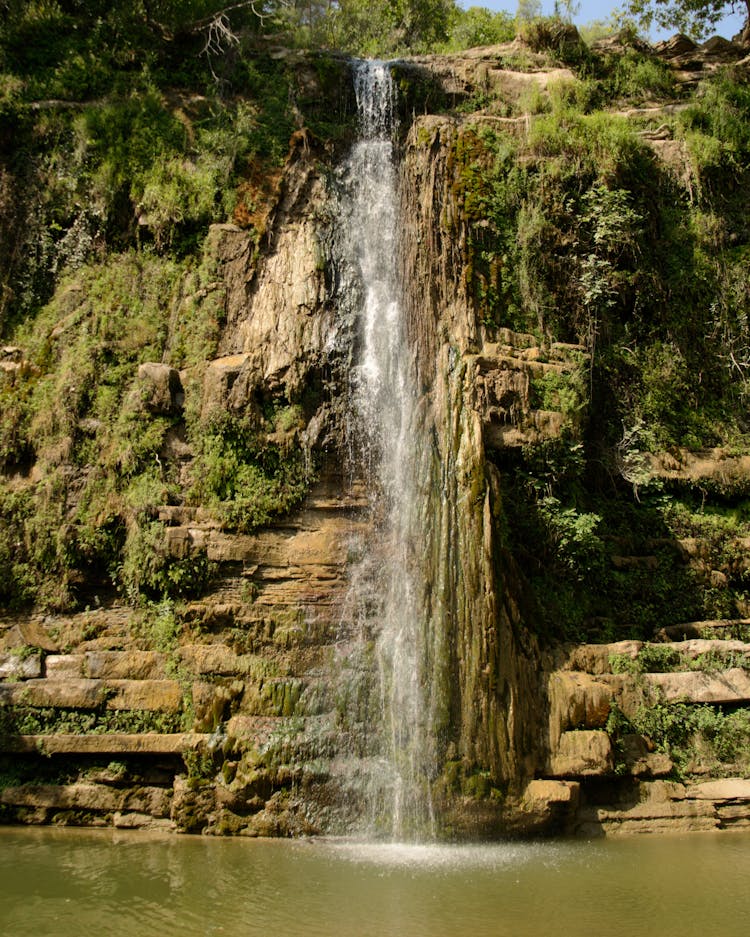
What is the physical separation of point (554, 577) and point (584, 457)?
2.63 m

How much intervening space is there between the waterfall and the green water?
100 centimetres

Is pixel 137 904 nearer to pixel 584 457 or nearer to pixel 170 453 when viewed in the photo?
pixel 170 453

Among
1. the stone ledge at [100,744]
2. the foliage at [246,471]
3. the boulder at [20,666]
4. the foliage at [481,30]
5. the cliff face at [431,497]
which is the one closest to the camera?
the cliff face at [431,497]

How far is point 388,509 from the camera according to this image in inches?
505

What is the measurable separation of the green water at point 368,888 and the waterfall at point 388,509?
100cm

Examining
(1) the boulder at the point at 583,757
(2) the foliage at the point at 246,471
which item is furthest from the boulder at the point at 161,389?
(1) the boulder at the point at 583,757

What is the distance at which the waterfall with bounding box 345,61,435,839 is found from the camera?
10531 millimetres

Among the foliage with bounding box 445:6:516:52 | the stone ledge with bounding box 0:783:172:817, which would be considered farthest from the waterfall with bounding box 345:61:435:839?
the foliage with bounding box 445:6:516:52

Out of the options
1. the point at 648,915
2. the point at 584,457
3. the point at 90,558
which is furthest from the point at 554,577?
the point at 90,558

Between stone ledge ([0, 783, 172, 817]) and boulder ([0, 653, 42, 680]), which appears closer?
stone ledge ([0, 783, 172, 817])

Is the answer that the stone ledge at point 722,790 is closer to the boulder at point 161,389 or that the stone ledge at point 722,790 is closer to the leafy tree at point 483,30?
the boulder at point 161,389

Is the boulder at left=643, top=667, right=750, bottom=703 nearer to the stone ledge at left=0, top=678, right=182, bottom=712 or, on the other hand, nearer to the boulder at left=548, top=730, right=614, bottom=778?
the boulder at left=548, top=730, right=614, bottom=778

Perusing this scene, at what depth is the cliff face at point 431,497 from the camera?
10836 millimetres

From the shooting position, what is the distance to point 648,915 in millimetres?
6711
